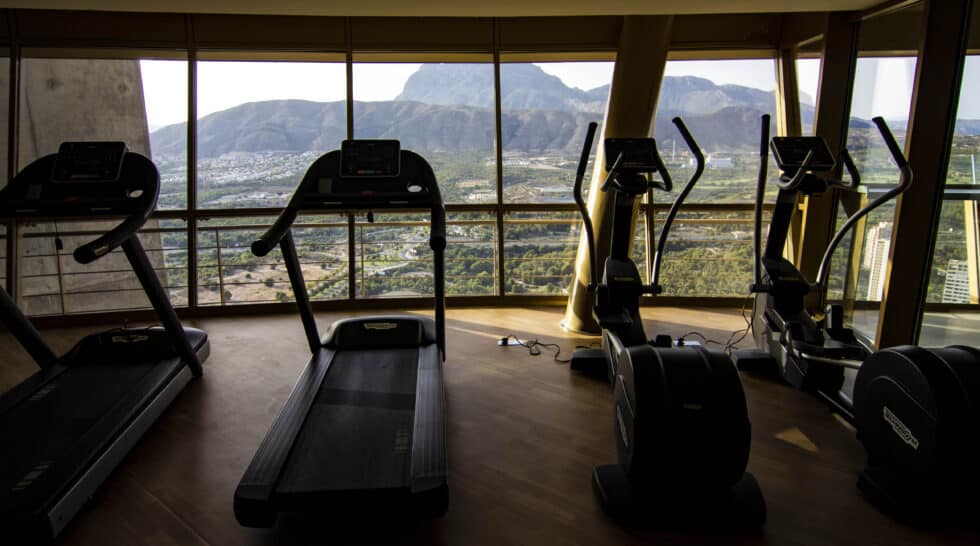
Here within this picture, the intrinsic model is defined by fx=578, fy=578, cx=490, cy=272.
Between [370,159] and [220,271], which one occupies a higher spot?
[370,159]

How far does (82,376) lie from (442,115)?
140 inches

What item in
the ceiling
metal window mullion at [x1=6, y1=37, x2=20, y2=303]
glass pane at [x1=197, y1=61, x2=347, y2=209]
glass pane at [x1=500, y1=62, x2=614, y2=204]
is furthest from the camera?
glass pane at [x1=500, y1=62, x2=614, y2=204]

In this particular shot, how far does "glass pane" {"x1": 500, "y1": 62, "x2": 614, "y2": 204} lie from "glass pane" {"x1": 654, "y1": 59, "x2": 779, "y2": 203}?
2.13 feet

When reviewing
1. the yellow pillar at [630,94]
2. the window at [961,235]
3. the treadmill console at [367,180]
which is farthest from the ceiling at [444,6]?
the window at [961,235]

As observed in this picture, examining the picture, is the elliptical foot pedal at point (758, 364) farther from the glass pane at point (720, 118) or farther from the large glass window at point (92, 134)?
the large glass window at point (92, 134)

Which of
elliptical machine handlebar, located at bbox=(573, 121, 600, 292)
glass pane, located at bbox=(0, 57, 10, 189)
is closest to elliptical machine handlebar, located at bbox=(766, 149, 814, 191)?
elliptical machine handlebar, located at bbox=(573, 121, 600, 292)

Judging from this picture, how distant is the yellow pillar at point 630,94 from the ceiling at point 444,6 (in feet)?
1.65

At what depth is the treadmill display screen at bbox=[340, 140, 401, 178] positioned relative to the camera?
133 inches

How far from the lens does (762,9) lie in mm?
3670

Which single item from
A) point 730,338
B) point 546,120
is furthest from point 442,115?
point 730,338

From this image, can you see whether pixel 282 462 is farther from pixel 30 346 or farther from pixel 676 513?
pixel 30 346

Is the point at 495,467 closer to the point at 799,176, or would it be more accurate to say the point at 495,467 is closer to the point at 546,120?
the point at 799,176

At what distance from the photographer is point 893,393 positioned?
233 centimetres

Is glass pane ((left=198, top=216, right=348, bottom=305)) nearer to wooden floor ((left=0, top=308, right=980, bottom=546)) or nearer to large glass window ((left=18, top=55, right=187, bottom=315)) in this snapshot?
large glass window ((left=18, top=55, right=187, bottom=315))
